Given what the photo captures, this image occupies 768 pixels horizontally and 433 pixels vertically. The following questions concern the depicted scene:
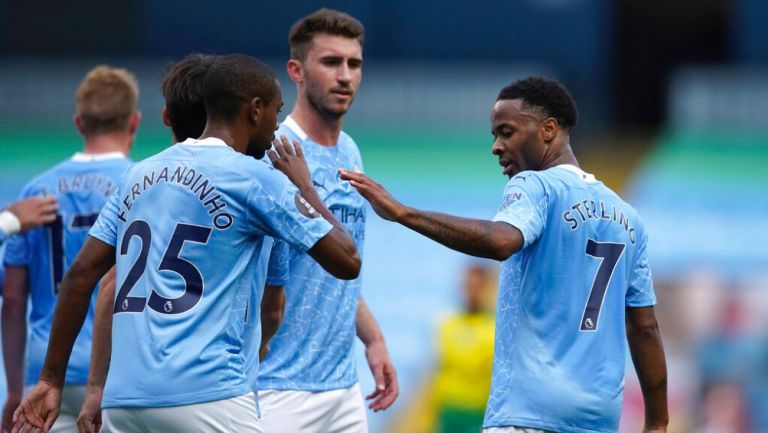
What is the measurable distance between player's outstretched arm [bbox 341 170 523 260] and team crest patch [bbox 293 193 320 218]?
0.66 ft

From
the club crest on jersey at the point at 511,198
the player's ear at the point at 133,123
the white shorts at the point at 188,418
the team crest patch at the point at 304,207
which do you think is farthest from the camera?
the player's ear at the point at 133,123

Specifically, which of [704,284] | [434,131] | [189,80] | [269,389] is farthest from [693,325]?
[189,80]

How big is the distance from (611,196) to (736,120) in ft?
52.6

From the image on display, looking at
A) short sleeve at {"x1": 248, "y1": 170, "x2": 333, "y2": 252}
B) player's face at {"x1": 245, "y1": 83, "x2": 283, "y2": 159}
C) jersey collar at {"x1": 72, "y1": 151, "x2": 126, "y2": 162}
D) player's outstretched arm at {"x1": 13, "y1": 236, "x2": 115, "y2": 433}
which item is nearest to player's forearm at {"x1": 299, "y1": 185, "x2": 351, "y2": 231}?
short sleeve at {"x1": 248, "y1": 170, "x2": 333, "y2": 252}

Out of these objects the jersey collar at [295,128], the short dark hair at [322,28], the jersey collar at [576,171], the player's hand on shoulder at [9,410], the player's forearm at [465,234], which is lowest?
the player's hand on shoulder at [9,410]

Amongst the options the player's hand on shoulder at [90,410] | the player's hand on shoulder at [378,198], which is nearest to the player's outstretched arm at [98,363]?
the player's hand on shoulder at [90,410]

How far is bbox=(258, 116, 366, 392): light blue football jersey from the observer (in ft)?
20.4

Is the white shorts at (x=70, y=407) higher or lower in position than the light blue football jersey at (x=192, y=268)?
lower

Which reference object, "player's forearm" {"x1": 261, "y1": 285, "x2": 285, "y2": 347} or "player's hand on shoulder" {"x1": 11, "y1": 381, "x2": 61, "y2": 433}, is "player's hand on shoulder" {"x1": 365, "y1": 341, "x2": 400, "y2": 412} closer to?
"player's forearm" {"x1": 261, "y1": 285, "x2": 285, "y2": 347}

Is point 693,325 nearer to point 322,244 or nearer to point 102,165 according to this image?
point 102,165

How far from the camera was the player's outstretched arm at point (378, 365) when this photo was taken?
21.6 feet

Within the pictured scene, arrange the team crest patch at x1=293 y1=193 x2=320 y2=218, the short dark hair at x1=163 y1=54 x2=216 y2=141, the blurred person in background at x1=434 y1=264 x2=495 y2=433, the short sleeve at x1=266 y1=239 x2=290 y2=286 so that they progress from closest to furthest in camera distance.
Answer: the team crest patch at x1=293 y1=193 x2=320 y2=218
the short dark hair at x1=163 y1=54 x2=216 y2=141
the short sleeve at x1=266 y1=239 x2=290 y2=286
the blurred person in background at x1=434 y1=264 x2=495 y2=433

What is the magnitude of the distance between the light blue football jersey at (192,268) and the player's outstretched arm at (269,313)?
0.99 metres

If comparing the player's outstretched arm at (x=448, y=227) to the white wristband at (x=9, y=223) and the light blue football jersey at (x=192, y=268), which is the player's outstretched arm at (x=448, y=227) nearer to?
the light blue football jersey at (x=192, y=268)
